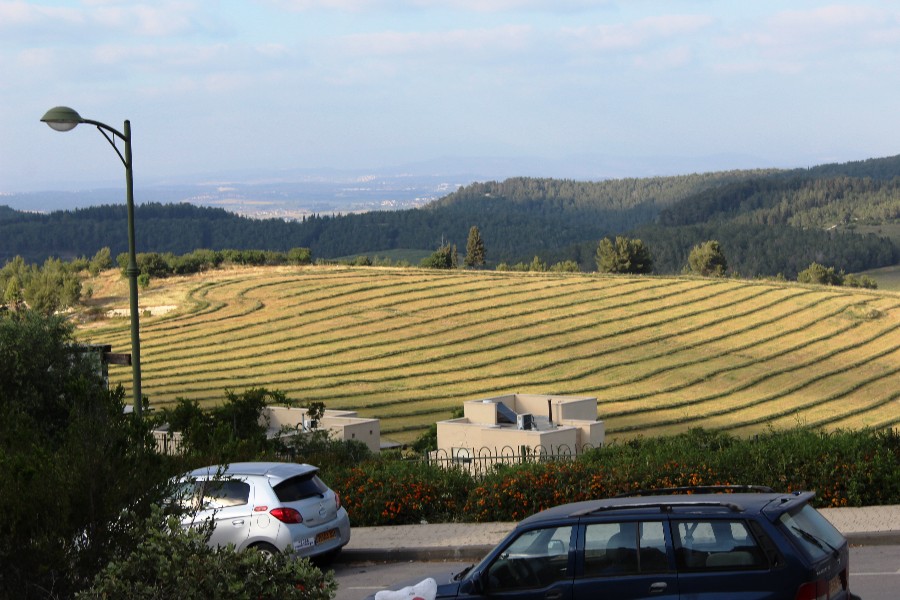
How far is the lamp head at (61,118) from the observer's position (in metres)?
14.6

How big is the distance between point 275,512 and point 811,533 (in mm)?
6358

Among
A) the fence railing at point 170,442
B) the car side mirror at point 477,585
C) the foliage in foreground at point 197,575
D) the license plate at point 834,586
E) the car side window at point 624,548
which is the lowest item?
the fence railing at point 170,442

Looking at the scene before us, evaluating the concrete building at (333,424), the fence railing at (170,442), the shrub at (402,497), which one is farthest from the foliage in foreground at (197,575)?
the concrete building at (333,424)

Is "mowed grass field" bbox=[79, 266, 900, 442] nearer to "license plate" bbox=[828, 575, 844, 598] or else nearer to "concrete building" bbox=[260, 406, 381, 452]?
"concrete building" bbox=[260, 406, 381, 452]

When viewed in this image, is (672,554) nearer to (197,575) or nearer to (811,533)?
(811,533)

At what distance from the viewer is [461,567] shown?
33.4 feet

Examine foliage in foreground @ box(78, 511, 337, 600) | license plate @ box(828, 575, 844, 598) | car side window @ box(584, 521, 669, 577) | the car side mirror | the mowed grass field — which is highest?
foliage in foreground @ box(78, 511, 337, 600)

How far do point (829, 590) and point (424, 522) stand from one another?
340 inches

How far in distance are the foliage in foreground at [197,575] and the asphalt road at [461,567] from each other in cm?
322

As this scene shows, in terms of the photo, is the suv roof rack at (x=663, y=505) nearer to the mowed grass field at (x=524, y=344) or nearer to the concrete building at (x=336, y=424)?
the concrete building at (x=336, y=424)

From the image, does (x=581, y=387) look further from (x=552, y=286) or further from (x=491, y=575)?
(x=491, y=575)

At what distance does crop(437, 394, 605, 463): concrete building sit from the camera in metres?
26.3

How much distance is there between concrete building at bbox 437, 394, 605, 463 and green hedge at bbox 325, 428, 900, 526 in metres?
9.43

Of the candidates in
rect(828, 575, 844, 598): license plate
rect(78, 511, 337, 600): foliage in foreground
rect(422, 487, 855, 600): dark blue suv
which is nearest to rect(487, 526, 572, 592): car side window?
rect(422, 487, 855, 600): dark blue suv
